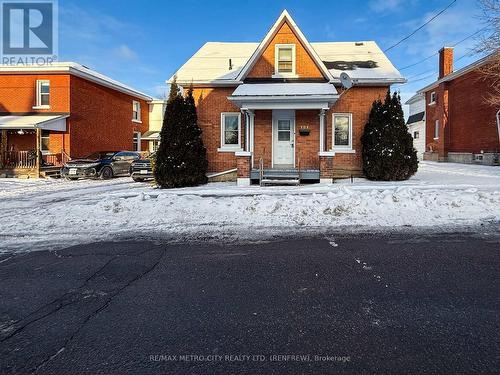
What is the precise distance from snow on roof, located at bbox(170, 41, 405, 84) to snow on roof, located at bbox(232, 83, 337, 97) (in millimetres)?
1125

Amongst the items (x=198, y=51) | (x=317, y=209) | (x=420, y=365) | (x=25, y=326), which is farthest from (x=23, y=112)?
(x=420, y=365)

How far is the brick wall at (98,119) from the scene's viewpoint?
24.8 meters

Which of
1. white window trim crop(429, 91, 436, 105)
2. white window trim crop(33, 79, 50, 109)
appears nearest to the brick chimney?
white window trim crop(429, 91, 436, 105)

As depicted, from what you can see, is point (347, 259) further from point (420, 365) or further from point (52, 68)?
point (52, 68)

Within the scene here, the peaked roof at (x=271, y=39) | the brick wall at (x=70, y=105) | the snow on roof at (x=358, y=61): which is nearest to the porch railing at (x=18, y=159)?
the brick wall at (x=70, y=105)

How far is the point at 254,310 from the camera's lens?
3574 mm

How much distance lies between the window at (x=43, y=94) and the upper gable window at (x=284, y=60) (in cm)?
1825

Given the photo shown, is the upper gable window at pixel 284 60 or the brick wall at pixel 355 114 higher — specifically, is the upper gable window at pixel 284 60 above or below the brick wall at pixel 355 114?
above

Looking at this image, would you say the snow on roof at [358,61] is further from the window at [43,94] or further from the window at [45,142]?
the window at [45,142]

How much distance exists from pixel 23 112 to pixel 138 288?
26.3 meters

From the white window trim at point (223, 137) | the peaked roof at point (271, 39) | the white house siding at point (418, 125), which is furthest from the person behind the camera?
the white house siding at point (418, 125)

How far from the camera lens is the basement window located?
1606 cm

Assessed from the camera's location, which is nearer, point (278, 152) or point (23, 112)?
point (278, 152)

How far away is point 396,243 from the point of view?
6.14 meters
